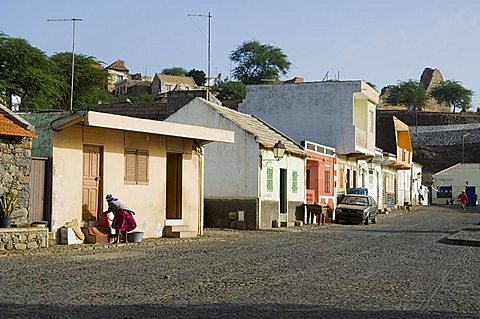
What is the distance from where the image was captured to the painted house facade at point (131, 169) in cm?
1909

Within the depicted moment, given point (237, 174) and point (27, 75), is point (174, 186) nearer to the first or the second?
point (237, 174)

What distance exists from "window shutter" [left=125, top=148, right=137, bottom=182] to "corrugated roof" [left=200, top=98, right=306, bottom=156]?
25.0 ft

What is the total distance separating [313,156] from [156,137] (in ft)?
47.3

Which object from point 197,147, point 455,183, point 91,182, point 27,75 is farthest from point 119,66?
point 91,182

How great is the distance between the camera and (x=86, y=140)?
65.4 feet

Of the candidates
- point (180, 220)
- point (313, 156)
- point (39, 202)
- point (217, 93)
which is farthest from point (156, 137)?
point (217, 93)

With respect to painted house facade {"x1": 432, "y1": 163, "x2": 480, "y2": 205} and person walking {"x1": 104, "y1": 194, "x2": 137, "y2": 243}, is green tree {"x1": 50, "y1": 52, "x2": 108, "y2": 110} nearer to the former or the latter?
painted house facade {"x1": 432, "y1": 163, "x2": 480, "y2": 205}

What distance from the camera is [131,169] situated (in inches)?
853

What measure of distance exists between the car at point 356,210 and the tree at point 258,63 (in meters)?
76.6

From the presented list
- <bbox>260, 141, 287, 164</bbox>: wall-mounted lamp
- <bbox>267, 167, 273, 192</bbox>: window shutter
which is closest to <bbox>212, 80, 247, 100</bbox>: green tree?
<bbox>267, 167, 273, 192</bbox>: window shutter

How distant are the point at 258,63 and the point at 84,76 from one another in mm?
55338

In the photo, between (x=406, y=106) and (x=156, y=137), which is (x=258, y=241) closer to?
(x=156, y=137)

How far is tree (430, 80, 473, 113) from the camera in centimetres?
12275

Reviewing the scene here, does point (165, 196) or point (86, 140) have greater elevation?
point (86, 140)
